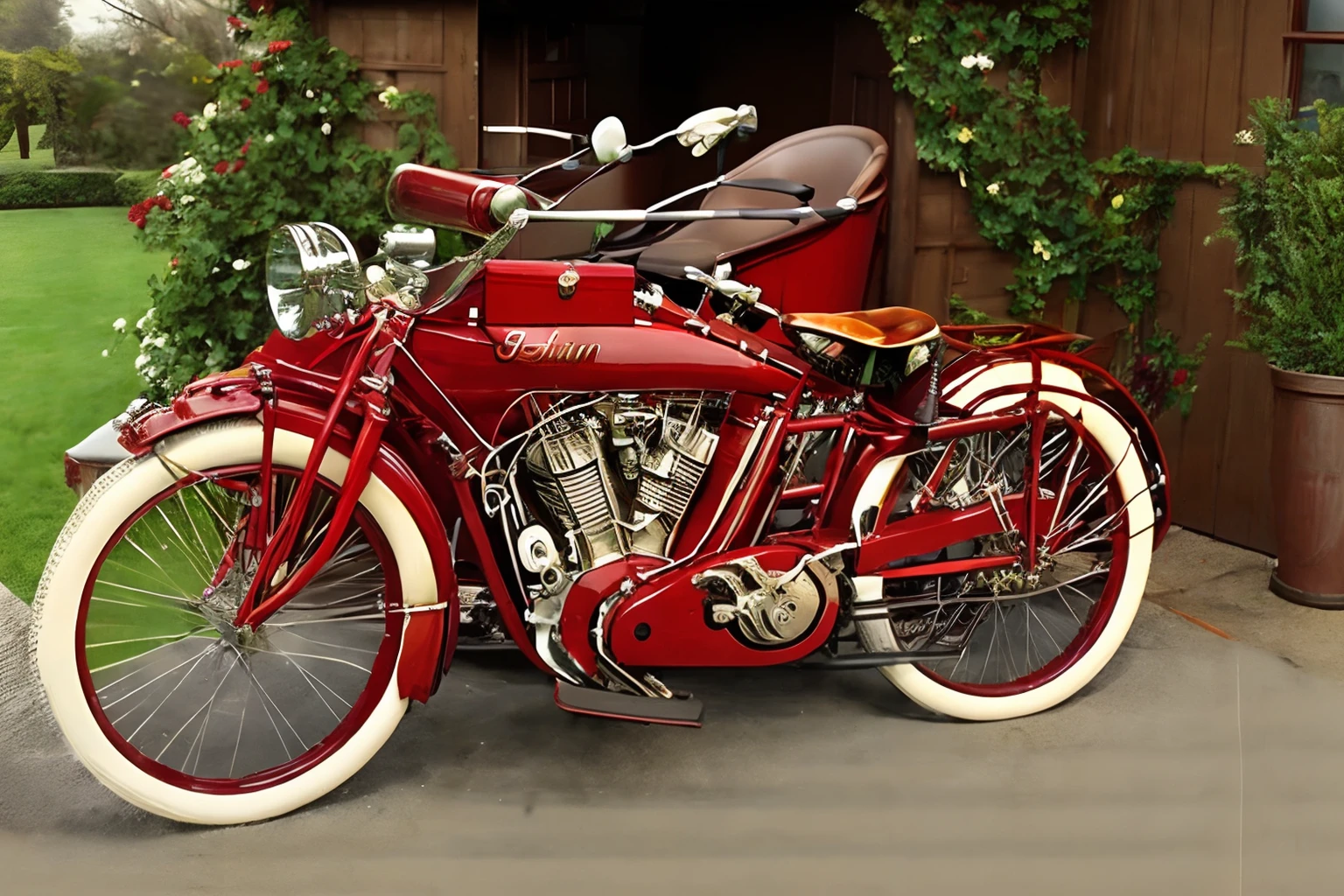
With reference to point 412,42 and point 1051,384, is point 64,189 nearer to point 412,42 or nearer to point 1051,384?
point 412,42

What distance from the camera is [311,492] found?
2.79 meters

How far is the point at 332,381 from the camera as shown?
289cm

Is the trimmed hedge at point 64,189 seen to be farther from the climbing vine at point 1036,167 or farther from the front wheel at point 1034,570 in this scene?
the front wheel at point 1034,570

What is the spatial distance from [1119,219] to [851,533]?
227 centimetres

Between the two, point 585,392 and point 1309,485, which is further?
point 1309,485

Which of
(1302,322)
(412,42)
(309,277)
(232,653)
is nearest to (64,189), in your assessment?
(412,42)

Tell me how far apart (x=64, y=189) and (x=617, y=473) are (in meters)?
5.35

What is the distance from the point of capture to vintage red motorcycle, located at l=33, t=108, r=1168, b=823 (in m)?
2.79

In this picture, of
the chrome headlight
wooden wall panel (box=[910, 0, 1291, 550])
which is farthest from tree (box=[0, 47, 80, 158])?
the chrome headlight

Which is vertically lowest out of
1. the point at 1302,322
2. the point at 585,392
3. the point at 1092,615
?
the point at 1092,615

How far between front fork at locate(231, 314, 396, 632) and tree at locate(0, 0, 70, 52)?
209 inches

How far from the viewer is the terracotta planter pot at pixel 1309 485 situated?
4.05 metres

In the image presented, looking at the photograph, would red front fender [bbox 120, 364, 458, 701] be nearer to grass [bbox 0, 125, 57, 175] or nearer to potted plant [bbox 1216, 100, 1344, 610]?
potted plant [bbox 1216, 100, 1344, 610]

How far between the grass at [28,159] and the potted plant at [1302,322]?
5848 mm
